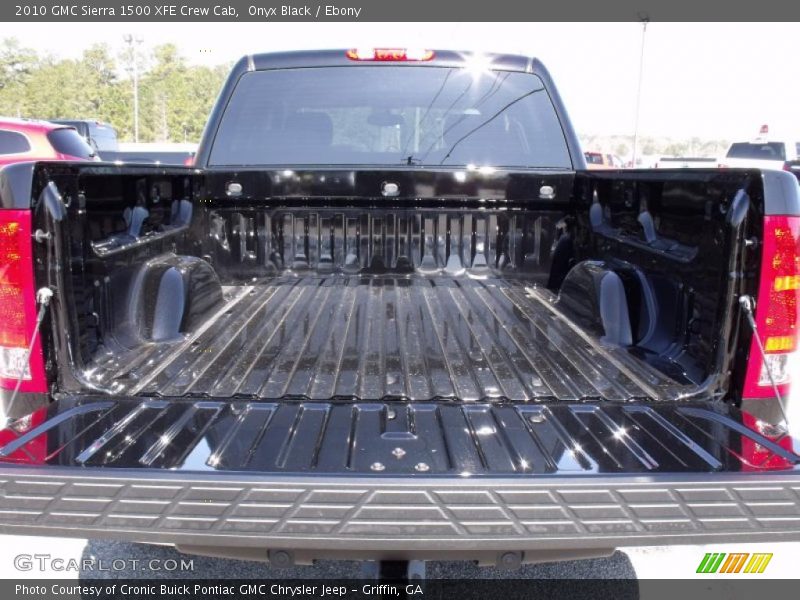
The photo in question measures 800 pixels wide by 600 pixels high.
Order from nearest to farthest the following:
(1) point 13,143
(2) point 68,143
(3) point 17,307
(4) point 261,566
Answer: (3) point 17,307 → (4) point 261,566 → (1) point 13,143 → (2) point 68,143

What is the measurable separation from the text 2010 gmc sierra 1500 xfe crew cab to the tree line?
148ft

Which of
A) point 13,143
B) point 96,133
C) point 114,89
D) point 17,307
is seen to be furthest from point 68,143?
point 114,89

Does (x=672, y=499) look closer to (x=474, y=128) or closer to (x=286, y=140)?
(x=474, y=128)

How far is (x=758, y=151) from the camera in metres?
19.2

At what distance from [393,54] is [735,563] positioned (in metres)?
2.80

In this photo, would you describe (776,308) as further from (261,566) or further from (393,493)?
(261,566)

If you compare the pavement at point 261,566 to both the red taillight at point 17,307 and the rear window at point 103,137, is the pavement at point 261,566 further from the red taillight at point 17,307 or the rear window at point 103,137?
the rear window at point 103,137

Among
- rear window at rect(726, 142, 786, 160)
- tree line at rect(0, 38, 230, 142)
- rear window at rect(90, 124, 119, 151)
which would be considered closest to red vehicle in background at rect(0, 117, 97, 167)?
rear window at rect(90, 124, 119, 151)

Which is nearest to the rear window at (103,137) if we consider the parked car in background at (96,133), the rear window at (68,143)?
the parked car in background at (96,133)

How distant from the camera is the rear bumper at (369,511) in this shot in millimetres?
1544

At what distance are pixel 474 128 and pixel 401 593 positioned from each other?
257cm

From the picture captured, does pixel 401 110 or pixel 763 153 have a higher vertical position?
pixel 763 153

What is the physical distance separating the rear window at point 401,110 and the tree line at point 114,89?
44888 mm

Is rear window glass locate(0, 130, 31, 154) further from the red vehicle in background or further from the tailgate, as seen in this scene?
the tailgate
